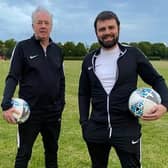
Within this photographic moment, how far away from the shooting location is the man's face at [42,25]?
5918mm

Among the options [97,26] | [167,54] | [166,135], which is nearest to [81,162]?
[166,135]

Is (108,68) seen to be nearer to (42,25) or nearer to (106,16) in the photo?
(106,16)

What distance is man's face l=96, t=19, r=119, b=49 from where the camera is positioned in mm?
4906

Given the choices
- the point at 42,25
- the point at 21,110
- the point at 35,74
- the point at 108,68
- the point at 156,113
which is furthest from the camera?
the point at 35,74

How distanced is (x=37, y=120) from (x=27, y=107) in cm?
34

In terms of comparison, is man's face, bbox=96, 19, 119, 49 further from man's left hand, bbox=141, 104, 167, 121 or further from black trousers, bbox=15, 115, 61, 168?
black trousers, bbox=15, 115, 61, 168

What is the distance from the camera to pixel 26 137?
20.1 feet

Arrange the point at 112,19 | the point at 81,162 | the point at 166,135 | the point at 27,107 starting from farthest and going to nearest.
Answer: the point at 166,135 → the point at 81,162 → the point at 27,107 → the point at 112,19

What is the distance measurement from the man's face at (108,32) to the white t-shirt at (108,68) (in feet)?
0.30

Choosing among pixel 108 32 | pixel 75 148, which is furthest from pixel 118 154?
pixel 75 148

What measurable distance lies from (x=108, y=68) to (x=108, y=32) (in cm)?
40

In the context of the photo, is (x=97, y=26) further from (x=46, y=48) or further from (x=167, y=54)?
(x=167, y=54)

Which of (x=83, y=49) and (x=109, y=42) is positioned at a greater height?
(x=83, y=49)

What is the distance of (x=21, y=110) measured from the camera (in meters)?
5.68
